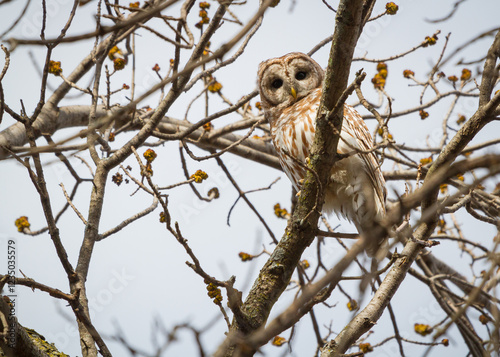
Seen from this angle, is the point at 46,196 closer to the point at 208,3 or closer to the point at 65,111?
the point at 65,111

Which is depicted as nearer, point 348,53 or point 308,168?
point 348,53

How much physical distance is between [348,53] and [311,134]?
172 centimetres

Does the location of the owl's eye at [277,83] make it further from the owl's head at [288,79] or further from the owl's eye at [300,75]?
the owl's eye at [300,75]

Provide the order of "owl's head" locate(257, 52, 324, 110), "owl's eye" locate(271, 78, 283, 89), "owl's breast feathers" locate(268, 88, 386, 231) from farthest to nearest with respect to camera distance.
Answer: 1. "owl's eye" locate(271, 78, 283, 89)
2. "owl's head" locate(257, 52, 324, 110)
3. "owl's breast feathers" locate(268, 88, 386, 231)

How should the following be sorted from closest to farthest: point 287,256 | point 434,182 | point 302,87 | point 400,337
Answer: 1. point 434,182
2. point 287,256
3. point 400,337
4. point 302,87

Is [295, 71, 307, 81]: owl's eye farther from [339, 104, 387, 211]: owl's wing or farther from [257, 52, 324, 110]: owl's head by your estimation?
[339, 104, 387, 211]: owl's wing

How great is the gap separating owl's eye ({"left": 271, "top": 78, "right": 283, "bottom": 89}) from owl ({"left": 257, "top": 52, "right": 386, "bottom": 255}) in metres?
0.01

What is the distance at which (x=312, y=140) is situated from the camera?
14.3 ft

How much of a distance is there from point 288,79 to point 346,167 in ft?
4.57

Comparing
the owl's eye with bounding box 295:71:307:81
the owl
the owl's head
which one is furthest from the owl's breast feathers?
the owl's eye with bounding box 295:71:307:81

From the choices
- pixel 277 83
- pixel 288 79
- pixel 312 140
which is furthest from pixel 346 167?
pixel 277 83

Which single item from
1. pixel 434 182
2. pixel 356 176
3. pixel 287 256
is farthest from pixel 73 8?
pixel 434 182

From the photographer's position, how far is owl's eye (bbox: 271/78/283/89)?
17.8 ft

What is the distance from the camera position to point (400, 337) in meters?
4.77
